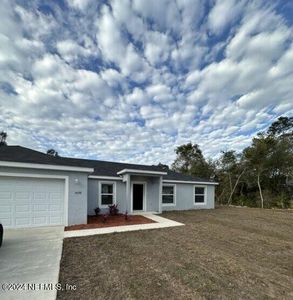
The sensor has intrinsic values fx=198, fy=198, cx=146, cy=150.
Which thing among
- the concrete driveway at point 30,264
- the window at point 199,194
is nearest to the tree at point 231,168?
the window at point 199,194

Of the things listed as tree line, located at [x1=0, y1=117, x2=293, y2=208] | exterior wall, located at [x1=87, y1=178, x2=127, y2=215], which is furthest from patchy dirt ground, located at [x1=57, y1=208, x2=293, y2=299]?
tree line, located at [x1=0, y1=117, x2=293, y2=208]

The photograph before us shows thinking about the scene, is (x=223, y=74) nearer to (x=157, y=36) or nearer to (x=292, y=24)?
(x=292, y=24)

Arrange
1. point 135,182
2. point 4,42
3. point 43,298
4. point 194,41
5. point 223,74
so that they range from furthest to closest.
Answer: point 135,182 < point 223,74 < point 194,41 < point 4,42 < point 43,298

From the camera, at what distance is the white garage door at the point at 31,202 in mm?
8070

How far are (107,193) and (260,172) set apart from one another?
16.8 meters

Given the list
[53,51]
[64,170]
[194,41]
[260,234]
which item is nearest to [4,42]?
[53,51]

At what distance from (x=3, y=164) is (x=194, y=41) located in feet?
32.9

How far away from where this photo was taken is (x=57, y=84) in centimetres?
1111

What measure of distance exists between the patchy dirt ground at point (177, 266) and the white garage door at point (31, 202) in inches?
103

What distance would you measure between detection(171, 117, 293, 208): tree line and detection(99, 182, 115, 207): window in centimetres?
1494

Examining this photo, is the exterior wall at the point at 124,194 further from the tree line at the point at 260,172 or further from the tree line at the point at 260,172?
the tree line at the point at 260,172

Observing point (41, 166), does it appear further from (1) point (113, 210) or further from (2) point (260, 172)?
(2) point (260, 172)

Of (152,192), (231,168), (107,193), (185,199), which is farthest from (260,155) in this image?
(107,193)

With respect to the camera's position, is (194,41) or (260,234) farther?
(194,41)
